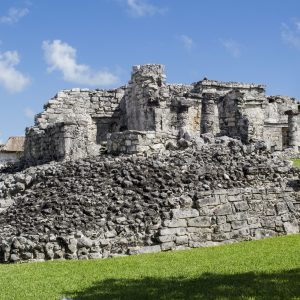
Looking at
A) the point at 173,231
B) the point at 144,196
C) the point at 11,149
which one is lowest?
the point at 173,231

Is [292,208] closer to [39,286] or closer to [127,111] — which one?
[39,286]

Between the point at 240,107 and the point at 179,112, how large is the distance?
13.5ft

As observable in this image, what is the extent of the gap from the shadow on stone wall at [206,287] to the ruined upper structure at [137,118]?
801cm

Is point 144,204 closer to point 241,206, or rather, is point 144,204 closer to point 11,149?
A: point 241,206

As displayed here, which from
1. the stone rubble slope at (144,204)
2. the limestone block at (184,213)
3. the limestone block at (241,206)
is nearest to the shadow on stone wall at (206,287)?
the stone rubble slope at (144,204)

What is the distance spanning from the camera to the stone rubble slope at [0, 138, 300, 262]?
12.8 metres

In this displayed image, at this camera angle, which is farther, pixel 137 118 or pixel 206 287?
pixel 137 118

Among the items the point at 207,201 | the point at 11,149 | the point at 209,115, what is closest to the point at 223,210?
the point at 207,201

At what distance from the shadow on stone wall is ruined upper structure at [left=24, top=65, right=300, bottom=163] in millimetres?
8012

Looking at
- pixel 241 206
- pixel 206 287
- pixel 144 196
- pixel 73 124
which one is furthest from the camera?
pixel 73 124

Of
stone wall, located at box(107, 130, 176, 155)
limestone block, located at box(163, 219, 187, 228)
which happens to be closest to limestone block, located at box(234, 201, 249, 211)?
limestone block, located at box(163, 219, 187, 228)

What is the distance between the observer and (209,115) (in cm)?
2884

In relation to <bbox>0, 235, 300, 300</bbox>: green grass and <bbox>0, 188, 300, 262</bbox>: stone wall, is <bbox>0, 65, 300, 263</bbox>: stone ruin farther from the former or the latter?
<bbox>0, 235, 300, 300</bbox>: green grass

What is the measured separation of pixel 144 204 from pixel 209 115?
15545mm
